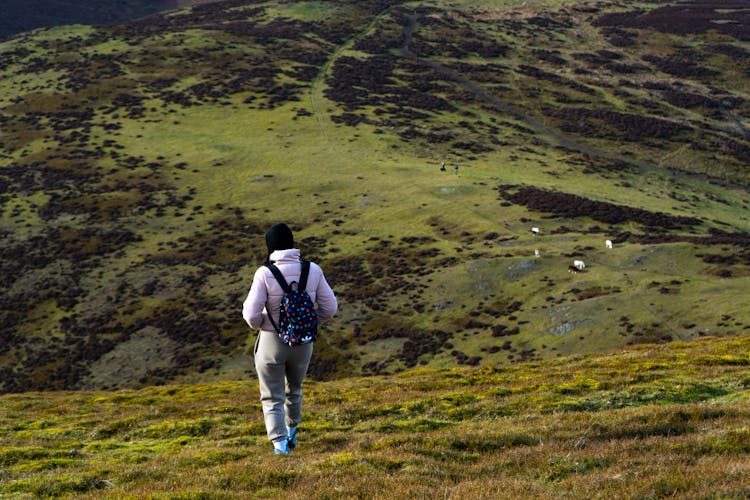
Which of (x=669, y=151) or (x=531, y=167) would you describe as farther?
(x=669, y=151)

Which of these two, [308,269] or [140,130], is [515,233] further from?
[140,130]

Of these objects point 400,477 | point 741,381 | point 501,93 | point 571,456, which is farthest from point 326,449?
point 501,93

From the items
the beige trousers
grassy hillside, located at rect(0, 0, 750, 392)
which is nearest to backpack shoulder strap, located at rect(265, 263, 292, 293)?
the beige trousers

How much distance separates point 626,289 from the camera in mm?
66000

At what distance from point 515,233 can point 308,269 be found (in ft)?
267

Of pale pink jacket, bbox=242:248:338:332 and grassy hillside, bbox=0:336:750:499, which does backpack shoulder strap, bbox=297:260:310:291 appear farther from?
grassy hillside, bbox=0:336:750:499

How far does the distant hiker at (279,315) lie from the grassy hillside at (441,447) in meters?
1.21

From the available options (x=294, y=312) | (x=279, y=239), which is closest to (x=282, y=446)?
(x=294, y=312)

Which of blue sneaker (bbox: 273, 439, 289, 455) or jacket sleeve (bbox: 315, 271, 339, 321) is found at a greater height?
jacket sleeve (bbox: 315, 271, 339, 321)

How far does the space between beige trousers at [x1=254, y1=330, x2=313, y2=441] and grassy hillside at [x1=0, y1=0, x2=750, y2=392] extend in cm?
4736

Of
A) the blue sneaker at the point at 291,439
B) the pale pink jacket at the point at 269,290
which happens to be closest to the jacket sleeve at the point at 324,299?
the pale pink jacket at the point at 269,290

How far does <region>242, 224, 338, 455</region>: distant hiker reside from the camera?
1243 cm

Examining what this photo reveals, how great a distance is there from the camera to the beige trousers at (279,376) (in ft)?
42.0

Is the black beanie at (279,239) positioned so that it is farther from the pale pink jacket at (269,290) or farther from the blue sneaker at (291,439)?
the blue sneaker at (291,439)
